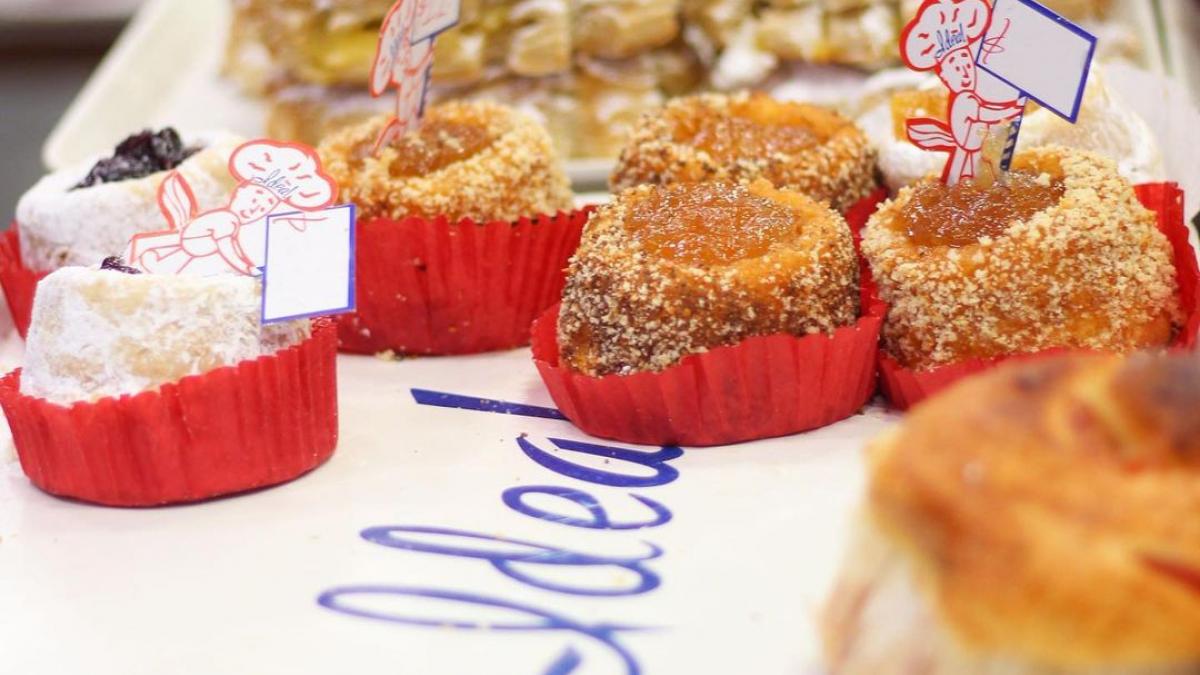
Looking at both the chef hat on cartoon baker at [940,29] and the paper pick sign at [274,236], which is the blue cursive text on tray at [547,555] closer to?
the paper pick sign at [274,236]

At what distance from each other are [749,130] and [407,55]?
2.33 ft

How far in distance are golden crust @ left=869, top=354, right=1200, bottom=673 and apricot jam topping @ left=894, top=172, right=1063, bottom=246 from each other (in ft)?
2.96

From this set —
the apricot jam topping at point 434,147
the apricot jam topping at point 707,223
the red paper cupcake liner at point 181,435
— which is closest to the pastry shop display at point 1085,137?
the apricot jam topping at point 707,223

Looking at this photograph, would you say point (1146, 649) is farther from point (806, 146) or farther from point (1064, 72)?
point (806, 146)

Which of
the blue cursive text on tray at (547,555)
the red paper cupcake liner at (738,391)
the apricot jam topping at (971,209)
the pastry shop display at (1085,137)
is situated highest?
the pastry shop display at (1085,137)

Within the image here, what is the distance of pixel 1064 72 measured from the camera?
2.12 metres

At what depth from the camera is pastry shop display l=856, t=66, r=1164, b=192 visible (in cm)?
251

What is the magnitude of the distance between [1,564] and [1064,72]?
1.79 meters

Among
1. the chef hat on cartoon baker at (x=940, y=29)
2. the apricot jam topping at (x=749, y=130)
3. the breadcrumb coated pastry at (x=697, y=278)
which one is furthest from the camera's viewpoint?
the apricot jam topping at (x=749, y=130)

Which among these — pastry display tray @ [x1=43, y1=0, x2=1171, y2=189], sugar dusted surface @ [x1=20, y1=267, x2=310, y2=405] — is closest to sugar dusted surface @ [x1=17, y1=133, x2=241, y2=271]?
sugar dusted surface @ [x1=20, y1=267, x2=310, y2=405]

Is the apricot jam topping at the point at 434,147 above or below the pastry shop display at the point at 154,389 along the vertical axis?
above

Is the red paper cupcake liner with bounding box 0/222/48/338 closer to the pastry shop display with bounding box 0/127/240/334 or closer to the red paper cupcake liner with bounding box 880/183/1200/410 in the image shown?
the pastry shop display with bounding box 0/127/240/334

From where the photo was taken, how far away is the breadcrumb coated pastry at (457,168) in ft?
8.37

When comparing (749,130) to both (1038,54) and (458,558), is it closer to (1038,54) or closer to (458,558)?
(1038,54)
